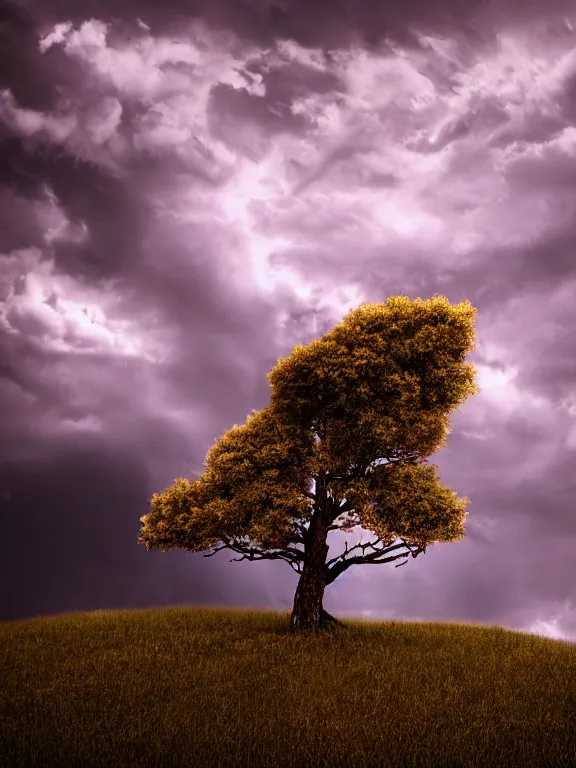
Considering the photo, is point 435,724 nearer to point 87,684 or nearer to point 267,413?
point 87,684

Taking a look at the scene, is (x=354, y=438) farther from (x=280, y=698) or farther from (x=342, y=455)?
(x=280, y=698)

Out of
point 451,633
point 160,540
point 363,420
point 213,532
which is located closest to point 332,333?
point 363,420

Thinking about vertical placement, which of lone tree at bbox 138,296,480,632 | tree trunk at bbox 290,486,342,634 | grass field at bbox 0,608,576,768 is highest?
lone tree at bbox 138,296,480,632

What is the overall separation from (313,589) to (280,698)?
30.6 ft

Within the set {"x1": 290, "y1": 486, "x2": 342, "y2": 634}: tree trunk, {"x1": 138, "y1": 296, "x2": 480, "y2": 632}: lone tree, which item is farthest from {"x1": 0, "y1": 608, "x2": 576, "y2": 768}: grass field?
{"x1": 138, "y1": 296, "x2": 480, "y2": 632}: lone tree

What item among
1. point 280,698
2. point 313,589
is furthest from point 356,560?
point 280,698

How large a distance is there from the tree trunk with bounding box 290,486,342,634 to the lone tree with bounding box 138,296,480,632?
0.15ft

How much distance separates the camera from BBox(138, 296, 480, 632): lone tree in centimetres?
2216

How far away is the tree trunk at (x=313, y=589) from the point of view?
22.6m

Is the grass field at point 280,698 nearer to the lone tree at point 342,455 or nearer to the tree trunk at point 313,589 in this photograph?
the tree trunk at point 313,589

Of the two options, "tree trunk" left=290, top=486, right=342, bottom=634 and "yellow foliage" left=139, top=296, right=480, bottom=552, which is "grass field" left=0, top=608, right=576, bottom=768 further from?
"yellow foliage" left=139, top=296, right=480, bottom=552

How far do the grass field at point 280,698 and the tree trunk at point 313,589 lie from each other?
839 millimetres

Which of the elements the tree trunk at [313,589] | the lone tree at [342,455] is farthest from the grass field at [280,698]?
the lone tree at [342,455]

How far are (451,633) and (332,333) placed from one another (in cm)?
1454
